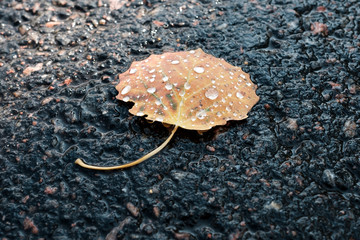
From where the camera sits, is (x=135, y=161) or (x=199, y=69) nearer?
A: (x=135, y=161)

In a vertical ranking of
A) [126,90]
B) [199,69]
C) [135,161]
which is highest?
[199,69]

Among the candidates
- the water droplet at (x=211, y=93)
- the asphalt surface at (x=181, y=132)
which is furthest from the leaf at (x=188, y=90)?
the asphalt surface at (x=181, y=132)

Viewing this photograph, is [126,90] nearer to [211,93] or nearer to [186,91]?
[186,91]

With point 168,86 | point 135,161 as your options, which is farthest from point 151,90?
point 135,161

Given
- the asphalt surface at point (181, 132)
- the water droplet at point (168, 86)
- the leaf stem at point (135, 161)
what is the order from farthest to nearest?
the water droplet at point (168, 86)
the leaf stem at point (135, 161)
the asphalt surface at point (181, 132)

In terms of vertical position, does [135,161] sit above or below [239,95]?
below

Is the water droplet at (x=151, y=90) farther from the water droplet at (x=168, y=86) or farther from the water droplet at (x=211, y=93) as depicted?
the water droplet at (x=211, y=93)

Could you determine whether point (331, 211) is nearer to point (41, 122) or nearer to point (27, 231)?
point (27, 231)
